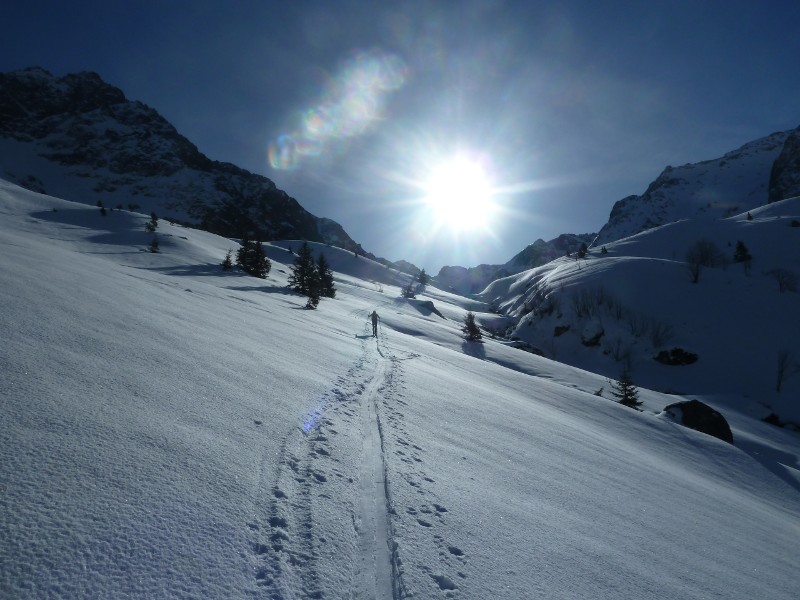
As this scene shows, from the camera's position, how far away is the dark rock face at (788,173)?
11131cm

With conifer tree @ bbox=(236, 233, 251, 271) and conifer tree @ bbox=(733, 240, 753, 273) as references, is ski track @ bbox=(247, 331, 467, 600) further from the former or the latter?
conifer tree @ bbox=(733, 240, 753, 273)

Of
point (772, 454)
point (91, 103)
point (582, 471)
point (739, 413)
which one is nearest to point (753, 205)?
point (739, 413)

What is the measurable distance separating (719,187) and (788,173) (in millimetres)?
36860

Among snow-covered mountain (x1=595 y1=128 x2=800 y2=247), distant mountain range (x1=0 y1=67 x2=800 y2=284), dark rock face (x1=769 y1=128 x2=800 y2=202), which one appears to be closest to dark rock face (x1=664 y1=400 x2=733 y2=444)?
distant mountain range (x1=0 y1=67 x2=800 y2=284)

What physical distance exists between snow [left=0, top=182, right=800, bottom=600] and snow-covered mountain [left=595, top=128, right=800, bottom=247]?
15725 cm

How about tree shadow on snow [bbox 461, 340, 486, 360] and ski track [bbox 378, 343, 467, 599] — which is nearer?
ski track [bbox 378, 343, 467, 599]

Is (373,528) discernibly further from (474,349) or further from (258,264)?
(258,264)

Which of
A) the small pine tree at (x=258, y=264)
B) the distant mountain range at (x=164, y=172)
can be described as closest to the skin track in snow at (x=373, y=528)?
the small pine tree at (x=258, y=264)

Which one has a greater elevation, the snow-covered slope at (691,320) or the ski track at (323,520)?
the snow-covered slope at (691,320)

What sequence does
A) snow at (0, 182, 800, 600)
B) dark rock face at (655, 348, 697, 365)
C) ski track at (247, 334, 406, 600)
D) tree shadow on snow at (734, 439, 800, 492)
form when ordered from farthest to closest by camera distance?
dark rock face at (655, 348, 697, 365)
tree shadow on snow at (734, 439, 800, 492)
ski track at (247, 334, 406, 600)
snow at (0, 182, 800, 600)

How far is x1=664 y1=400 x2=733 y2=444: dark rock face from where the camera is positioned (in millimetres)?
16125

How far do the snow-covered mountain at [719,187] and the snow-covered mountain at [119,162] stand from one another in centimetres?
14323

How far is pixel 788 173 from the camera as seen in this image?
114m

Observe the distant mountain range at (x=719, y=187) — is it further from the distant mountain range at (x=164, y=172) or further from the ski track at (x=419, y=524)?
the ski track at (x=419, y=524)
